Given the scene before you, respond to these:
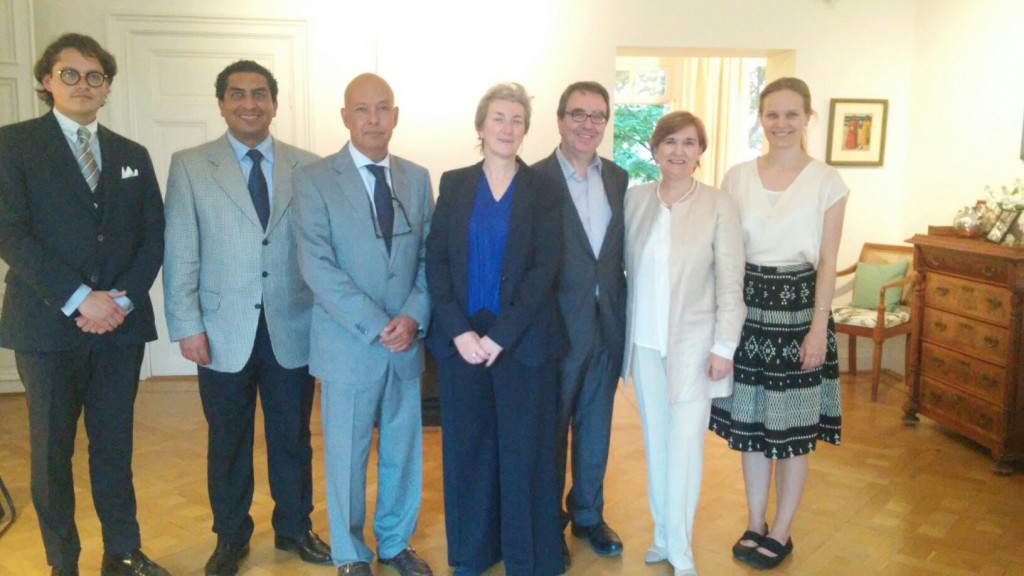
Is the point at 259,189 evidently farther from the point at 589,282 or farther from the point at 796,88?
the point at 796,88

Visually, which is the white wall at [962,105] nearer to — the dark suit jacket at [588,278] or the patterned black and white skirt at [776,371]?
the patterned black and white skirt at [776,371]

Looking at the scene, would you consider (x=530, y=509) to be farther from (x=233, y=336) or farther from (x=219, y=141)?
(x=219, y=141)

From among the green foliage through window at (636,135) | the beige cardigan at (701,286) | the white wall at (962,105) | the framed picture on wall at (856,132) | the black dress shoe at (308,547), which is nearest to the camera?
the beige cardigan at (701,286)

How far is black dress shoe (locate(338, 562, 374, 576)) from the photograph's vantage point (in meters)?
2.62

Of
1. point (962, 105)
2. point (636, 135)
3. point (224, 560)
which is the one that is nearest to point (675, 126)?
point (224, 560)

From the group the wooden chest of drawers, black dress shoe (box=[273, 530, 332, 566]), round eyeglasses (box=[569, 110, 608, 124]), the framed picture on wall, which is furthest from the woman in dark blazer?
the framed picture on wall

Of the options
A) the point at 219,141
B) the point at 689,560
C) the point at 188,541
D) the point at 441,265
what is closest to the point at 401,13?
the point at 219,141

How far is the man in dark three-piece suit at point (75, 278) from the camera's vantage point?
7.79ft

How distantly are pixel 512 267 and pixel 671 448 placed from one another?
2.84 ft

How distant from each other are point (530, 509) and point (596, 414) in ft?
1.56

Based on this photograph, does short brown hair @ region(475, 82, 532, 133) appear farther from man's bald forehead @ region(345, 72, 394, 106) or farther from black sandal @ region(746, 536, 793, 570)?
black sandal @ region(746, 536, 793, 570)

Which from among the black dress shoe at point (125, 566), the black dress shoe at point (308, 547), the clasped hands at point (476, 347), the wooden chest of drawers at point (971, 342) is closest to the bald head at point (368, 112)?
the clasped hands at point (476, 347)

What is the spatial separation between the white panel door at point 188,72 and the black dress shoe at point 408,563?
2.96 m

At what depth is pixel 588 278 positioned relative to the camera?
2.68m
